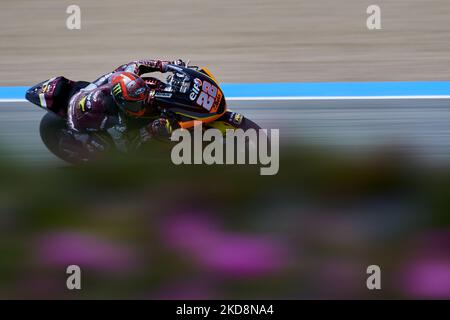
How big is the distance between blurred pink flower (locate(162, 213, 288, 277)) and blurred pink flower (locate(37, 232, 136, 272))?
0.32 m

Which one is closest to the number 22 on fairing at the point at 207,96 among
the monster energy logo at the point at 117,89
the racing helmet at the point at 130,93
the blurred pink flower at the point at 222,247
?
the racing helmet at the point at 130,93

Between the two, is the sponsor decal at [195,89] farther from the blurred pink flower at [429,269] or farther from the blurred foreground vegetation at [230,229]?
the blurred pink flower at [429,269]

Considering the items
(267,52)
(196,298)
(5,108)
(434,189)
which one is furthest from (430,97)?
(196,298)

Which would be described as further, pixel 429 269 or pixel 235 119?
pixel 235 119

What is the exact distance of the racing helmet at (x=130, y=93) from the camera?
233 inches

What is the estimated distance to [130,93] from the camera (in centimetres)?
591

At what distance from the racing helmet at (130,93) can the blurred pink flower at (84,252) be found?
1791 mm

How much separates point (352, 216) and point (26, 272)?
6.70ft

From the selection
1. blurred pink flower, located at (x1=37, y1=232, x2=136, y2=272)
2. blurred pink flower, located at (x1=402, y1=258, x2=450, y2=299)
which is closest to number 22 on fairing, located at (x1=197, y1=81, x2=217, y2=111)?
blurred pink flower, located at (x1=37, y1=232, x2=136, y2=272)

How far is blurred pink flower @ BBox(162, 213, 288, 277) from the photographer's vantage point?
418 cm

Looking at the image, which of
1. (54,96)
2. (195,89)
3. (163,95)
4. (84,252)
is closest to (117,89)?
(163,95)

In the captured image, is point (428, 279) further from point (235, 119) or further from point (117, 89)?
point (117, 89)

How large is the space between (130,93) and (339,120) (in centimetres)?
295

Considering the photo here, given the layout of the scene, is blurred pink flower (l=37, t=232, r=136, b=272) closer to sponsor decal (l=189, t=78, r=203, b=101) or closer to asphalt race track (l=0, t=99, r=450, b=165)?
sponsor decal (l=189, t=78, r=203, b=101)
